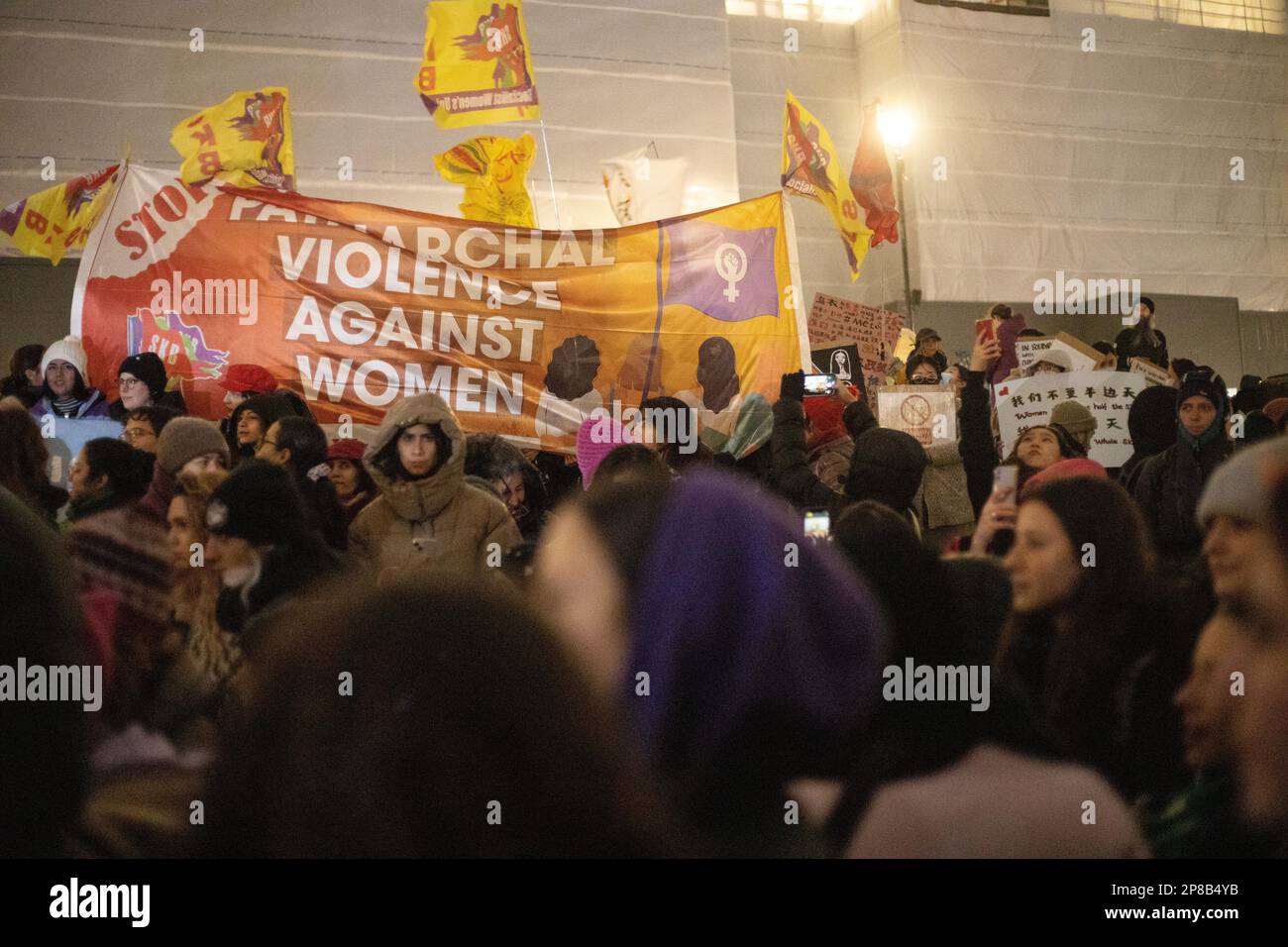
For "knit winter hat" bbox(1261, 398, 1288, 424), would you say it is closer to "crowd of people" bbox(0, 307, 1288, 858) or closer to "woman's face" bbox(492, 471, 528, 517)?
"crowd of people" bbox(0, 307, 1288, 858)

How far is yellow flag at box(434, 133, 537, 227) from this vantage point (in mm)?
12258

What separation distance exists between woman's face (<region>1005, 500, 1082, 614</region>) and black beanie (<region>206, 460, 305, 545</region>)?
1.66 m

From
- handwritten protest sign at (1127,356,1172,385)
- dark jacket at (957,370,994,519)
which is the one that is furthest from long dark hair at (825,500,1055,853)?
handwritten protest sign at (1127,356,1172,385)

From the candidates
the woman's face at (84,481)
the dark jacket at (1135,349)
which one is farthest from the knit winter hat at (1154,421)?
the dark jacket at (1135,349)

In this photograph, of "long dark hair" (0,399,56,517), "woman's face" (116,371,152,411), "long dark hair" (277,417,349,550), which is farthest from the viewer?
"woman's face" (116,371,152,411)

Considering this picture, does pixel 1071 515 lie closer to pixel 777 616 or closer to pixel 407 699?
pixel 777 616

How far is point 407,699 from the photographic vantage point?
122 cm

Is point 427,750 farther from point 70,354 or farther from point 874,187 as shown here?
point 874,187

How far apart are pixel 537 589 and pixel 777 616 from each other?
1.28ft

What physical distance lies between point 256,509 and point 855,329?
7.03 meters

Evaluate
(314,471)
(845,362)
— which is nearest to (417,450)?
(314,471)

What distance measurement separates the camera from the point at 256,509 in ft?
10.5

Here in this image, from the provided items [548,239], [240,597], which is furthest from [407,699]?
[548,239]

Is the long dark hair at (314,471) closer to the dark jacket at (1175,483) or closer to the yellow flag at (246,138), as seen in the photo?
the dark jacket at (1175,483)
